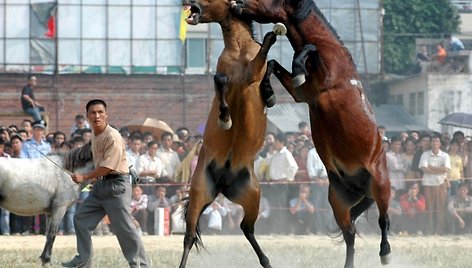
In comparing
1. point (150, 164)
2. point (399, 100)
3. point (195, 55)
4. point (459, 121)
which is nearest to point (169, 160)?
point (150, 164)

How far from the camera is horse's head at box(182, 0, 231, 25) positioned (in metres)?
11.5

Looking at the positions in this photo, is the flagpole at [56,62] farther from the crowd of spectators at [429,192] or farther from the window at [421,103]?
the crowd of spectators at [429,192]

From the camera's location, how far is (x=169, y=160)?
1980cm

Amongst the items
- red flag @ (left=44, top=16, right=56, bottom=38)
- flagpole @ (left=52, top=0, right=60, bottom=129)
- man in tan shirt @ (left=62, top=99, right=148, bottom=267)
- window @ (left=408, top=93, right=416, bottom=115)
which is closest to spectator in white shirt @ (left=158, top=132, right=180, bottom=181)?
man in tan shirt @ (left=62, top=99, right=148, bottom=267)

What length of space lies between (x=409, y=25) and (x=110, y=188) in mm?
49026

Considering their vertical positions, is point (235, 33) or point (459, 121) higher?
point (235, 33)

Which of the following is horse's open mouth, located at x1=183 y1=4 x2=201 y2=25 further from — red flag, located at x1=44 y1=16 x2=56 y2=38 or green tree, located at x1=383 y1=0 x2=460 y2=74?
green tree, located at x1=383 y1=0 x2=460 y2=74

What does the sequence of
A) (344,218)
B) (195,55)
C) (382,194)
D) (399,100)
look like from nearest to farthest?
(382,194) → (344,218) → (195,55) → (399,100)

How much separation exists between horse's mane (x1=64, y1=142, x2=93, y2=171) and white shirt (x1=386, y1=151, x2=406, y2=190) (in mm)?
7697

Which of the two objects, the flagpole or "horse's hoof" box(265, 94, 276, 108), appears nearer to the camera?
"horse's hoof" box(265, 94, 276, 108)

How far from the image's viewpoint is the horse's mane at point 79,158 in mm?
13102

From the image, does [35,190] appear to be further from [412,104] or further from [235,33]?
[412,104]

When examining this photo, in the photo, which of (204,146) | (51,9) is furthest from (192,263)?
(51,9)

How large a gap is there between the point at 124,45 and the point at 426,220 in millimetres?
20289
